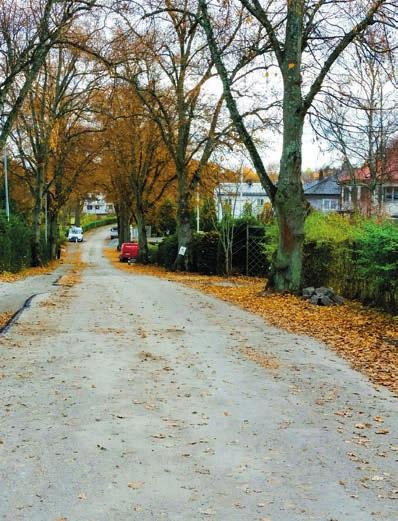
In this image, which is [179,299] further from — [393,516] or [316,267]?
[393,516]

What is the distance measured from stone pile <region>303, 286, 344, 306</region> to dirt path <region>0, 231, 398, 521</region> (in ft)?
14.7

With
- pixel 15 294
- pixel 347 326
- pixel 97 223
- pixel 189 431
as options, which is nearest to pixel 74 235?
pixel 97 223

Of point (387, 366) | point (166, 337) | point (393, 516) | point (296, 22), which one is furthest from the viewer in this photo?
point (296, 22)

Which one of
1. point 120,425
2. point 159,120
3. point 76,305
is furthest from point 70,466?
point 159,120

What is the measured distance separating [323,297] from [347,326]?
310 centimetres

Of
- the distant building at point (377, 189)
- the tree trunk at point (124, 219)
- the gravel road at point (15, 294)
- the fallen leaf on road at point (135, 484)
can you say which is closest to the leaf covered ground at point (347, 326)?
the fallen leaf on road at point (135, 484)

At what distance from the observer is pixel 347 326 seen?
34.6 feet

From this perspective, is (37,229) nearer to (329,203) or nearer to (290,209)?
(290,209)

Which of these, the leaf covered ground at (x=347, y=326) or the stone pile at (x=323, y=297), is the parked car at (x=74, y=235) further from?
the stone pile at (x=323, y=297)

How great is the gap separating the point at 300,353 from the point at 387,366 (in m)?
1.24

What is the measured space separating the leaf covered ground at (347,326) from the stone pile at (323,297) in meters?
0.21

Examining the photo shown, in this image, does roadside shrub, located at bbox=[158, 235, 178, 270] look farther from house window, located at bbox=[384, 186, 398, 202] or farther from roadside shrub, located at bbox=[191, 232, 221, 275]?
house window, located at bbox=[384, 186, 398, 202]

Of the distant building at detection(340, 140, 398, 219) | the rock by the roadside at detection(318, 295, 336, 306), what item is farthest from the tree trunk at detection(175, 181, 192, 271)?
the rock by the roadside at detection(318, 295, 336, 306)

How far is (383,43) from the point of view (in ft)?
44.6
